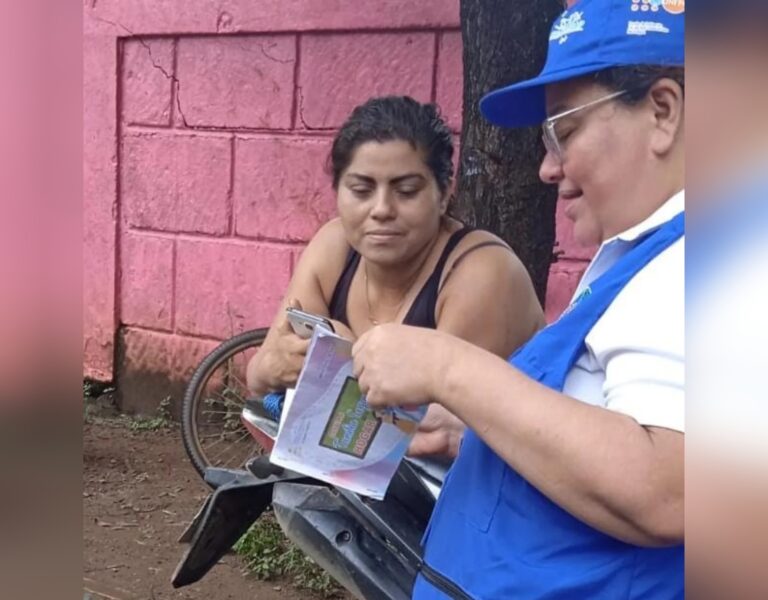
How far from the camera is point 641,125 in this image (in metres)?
1.31

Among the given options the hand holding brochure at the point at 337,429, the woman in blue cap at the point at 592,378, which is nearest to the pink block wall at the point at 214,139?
the hand holding brochure at the point at 337,429

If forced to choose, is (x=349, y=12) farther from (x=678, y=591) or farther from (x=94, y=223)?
(x=678, y=591)

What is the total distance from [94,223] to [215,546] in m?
4.10

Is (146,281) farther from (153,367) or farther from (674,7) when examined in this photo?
(674,7)

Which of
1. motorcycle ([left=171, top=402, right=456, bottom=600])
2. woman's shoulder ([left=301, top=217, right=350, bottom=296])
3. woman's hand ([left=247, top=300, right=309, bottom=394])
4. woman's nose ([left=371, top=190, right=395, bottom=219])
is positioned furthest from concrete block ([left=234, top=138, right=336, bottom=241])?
motorcycle ([left=171, top=402, right=456, bottom=600])

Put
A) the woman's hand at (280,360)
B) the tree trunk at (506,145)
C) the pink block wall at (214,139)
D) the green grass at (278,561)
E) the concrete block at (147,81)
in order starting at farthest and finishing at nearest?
1. the concrete block at (147,81)
2. the pink block wall at (214,139)
3. the green grass at (278,561)
4. the tree trunk at (506,145)
5. the woman's hand at (280,360)

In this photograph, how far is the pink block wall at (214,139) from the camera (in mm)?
4820

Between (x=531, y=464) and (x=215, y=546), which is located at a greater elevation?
(x=531, y=464)

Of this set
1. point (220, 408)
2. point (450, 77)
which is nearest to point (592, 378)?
point (450, 77)

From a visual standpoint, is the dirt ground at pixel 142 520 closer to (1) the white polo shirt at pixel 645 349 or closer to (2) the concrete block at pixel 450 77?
(2) the concrete block at pixel 450 77

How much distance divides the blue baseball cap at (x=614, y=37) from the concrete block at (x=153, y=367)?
13.6 ft

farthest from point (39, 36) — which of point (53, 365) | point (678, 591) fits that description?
point (678, 591)

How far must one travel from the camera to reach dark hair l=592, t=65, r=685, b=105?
129cm

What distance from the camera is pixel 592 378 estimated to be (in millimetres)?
1280
